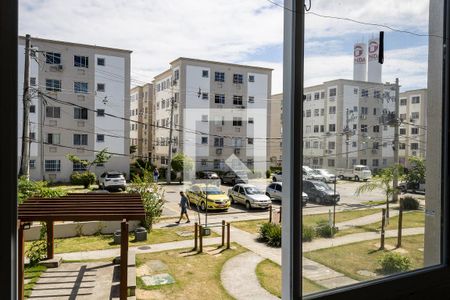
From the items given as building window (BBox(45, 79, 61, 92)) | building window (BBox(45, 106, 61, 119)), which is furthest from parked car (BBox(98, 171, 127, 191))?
building window (BBox(45, 79, 61, 92))

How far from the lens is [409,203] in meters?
1.55

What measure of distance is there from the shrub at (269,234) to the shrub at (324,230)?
271cm

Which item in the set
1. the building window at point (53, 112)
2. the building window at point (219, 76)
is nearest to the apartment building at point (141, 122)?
the building window at point (53, 112)

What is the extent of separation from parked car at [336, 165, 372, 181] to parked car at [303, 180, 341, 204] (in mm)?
80

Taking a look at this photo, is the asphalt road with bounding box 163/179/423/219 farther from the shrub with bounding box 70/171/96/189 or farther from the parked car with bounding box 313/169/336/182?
the shrub with bounding box 70/171/96/189

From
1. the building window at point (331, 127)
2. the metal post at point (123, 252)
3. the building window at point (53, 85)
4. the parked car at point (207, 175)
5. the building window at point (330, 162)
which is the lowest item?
the metal post at point (123, 252)

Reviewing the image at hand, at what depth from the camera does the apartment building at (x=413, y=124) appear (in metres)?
1.42

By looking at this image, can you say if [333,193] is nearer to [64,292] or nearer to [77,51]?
[77,51]

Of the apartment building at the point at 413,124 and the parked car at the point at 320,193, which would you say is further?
the apartment building at the point at 413,124

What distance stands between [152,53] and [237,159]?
3.42ft

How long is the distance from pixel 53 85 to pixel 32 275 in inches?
68.8

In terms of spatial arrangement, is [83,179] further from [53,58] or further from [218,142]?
[218,142]

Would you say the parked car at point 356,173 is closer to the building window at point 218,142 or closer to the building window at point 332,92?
the building window at point 332,92

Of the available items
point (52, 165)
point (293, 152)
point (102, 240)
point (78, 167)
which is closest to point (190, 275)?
point (102, 240)
